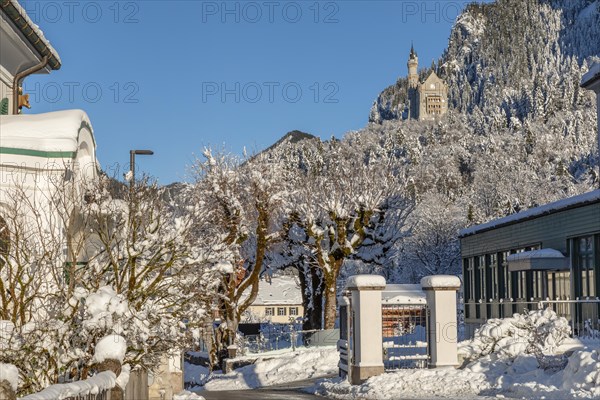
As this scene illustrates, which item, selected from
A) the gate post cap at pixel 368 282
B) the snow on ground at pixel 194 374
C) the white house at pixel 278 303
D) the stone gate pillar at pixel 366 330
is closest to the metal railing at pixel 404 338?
the stone gate pillar at pixel 366 330

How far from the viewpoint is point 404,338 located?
25.3 m

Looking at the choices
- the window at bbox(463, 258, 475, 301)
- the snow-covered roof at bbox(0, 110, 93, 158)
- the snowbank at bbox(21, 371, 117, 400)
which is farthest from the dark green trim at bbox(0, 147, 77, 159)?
the window at bbox(463, 258, 475, 301)

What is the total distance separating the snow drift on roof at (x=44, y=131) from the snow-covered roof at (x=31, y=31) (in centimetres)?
320

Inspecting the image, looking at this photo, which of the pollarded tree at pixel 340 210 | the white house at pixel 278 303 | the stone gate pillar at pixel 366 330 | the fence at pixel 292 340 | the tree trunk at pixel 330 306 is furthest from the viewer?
the white house at pixel 278 303

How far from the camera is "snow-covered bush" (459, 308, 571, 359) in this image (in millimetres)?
19578

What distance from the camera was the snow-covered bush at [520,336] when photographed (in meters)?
19.6

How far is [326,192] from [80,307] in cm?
3459

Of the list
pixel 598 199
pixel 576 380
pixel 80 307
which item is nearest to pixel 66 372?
pixel 80 307

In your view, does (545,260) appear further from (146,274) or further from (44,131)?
(44,131)

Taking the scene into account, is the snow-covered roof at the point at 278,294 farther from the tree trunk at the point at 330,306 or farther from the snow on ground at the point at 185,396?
the snow on ground at the point at 185,396

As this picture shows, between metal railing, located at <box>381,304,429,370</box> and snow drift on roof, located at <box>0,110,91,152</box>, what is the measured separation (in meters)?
10.1

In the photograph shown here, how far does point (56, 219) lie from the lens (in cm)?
1413

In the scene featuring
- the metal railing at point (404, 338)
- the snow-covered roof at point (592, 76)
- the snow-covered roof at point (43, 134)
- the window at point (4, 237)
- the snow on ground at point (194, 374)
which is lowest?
the snow on ground at point (194, 374)

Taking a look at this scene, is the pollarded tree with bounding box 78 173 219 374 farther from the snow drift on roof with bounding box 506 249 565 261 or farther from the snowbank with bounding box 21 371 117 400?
the snow drift on roof with bounding box 506 249 565 261
